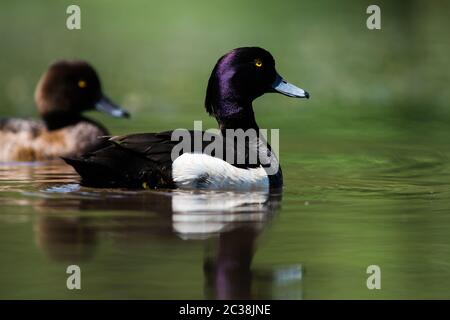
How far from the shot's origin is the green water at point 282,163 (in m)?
8.33

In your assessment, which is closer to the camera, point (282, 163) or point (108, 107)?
point (282, 163)

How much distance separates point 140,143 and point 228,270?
3.11 metres

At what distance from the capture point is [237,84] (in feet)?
40.1

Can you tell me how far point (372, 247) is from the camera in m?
→ 9.23

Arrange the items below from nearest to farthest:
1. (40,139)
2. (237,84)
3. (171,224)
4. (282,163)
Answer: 1. (171,224)
2. (237,84)
3. (282,163)
4. (40,139)

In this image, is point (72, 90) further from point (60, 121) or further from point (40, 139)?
point (40, 139)

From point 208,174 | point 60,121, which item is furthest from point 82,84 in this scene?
point 208,174

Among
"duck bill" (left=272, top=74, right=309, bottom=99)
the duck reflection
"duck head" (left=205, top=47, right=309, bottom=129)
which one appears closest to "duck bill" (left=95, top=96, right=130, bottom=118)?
"duck bill" (left=272, top=74, right=309, bottom=99)

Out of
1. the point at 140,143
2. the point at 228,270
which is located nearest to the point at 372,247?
the point at 228,270

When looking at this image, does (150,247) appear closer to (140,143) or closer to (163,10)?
(140,143)

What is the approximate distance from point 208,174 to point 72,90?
5.02 metres

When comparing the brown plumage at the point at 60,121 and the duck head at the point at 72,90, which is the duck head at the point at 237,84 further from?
the duck head at the point at 72,90

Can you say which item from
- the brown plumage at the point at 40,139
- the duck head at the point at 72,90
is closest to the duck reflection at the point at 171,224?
the brown plumage at the point at 40,139

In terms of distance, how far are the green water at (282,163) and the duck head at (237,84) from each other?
33.2 inches
